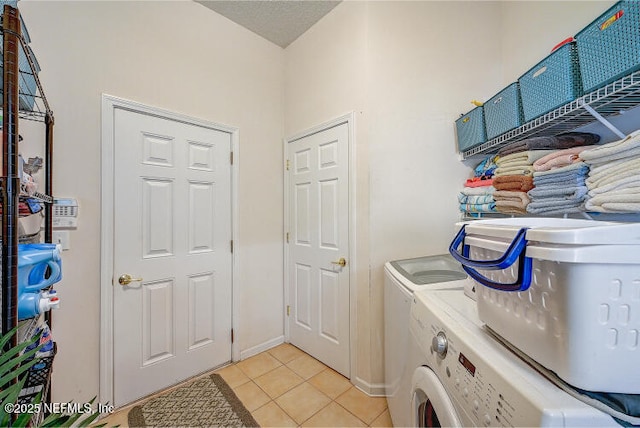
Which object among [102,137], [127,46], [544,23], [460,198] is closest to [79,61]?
[127,46]

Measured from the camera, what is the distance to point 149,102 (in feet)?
5.56

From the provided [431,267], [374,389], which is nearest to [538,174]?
[431,267]

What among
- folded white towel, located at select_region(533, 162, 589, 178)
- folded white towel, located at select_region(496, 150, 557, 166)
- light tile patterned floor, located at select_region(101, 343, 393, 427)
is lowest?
light tile patterned floor, located at select_region(101, 343, 393, 427)

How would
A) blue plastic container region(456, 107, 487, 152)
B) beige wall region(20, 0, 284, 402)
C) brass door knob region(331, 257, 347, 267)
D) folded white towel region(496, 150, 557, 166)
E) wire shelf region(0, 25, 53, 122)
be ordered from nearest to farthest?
wire shelf region(0, 25, 53, 122)
folded white towel region(496, 150, 557, 166)
beige wall region(20, 0, 284, 402)
blue plastic container region(456, 107, 487, 152)
brass door knob region(331, 257, 347, 267)

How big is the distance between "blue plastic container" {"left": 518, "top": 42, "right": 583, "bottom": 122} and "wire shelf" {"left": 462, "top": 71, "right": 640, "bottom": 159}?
34 mm

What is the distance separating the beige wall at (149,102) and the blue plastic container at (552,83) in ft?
6.01

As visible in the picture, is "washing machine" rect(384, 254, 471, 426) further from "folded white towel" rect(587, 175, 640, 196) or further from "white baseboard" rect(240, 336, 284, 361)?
"white baseboard" rect(240, 336, 284, 361)

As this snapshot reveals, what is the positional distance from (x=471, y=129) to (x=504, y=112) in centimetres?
26

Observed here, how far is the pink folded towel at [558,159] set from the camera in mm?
1087

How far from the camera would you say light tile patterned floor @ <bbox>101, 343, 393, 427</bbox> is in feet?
4.88

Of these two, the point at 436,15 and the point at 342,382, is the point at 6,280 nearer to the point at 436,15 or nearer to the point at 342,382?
the point at 342,382

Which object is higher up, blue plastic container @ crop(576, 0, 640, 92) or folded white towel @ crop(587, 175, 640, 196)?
blue plastic container @ crop(576, 0, 640, 92)

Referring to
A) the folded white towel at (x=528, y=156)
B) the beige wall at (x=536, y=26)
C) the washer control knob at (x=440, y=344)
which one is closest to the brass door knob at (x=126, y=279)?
the washer control knob at (x=440, y=344)

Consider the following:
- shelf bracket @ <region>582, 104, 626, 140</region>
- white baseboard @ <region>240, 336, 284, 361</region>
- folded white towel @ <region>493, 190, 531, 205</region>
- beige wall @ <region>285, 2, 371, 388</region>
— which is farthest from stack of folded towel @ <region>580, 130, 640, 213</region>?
white baseboard @ <region>240, 336, 284, 361</region>
